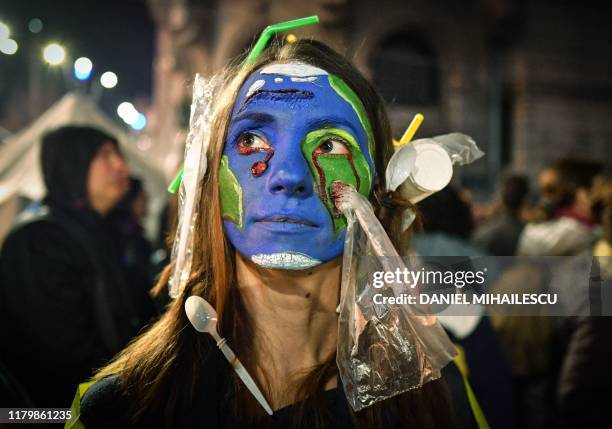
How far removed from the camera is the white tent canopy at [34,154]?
4.94 metres

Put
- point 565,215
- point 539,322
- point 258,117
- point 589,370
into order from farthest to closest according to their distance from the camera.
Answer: point 565,215, point 539,322, point 589,370, point 258,117

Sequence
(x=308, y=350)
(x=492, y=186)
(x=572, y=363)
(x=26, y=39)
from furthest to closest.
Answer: (x=492, y=186)
(x=26, y=39)
(x=572, y=363)
(x=308, y=350)

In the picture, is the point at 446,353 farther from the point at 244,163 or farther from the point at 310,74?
the point at 310,74

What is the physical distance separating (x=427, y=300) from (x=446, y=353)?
155mm

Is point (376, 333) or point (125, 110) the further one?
point (125, 110)

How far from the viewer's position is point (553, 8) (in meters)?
12.2

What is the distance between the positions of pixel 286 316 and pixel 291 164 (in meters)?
0.45

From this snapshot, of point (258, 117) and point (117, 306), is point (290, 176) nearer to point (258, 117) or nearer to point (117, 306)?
point (258, 117)

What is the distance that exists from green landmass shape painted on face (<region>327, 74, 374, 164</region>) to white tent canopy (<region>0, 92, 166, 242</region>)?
333 cm

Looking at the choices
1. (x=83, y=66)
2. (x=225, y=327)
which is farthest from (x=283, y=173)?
(x=83, y=66)

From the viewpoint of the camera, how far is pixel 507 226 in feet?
14.4

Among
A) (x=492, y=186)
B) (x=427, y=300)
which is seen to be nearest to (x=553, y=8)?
(x=492, y=186)

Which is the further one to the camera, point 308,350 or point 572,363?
point 572,363

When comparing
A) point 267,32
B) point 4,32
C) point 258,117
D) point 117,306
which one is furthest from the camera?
point 117,306
